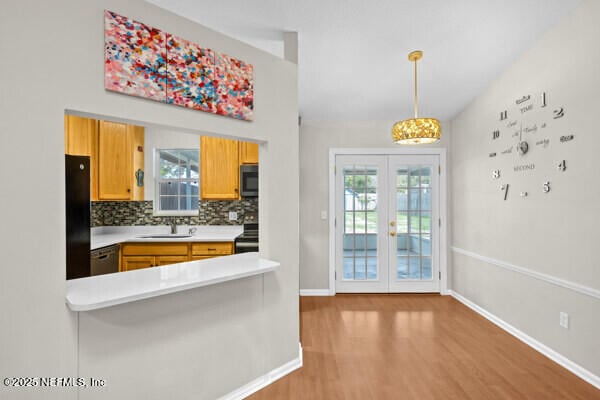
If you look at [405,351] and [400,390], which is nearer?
[400,390]

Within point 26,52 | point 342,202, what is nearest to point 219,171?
point 342,202

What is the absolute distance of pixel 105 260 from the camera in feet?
10.8

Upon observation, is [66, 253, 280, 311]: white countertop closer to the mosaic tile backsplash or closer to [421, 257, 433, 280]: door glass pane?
the mosaic tile backsplash

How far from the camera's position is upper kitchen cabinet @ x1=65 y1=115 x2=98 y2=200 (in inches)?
133

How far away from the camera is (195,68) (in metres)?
1.90

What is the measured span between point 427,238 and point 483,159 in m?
1.36

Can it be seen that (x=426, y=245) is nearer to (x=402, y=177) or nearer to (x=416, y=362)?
(x=402, y=177)

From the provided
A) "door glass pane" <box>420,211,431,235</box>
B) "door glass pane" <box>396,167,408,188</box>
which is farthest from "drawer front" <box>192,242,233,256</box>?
"door glass pane" <box>420,211,431,235</box>

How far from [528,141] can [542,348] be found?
183 cm

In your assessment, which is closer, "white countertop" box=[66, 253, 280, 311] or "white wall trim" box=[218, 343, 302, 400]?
"white countertop" box=[66, 253, 280, 311]

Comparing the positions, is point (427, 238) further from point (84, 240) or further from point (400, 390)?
point (84, 240)

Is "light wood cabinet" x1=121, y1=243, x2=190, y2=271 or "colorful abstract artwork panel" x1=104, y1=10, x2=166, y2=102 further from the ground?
"colorful abstract artwork panel" x1=104, y1=10, x2=166, y2=102

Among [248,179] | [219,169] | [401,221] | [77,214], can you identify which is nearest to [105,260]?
[77,214]

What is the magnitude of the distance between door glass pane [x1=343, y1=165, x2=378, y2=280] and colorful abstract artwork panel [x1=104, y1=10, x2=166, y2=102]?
122 inches
